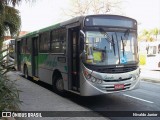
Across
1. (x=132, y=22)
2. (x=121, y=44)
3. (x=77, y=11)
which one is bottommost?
(x=121, y=44)

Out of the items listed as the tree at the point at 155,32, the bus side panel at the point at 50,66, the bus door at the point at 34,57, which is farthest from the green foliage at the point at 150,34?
the bus side panel at the point at 50,66

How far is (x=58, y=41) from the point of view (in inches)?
464

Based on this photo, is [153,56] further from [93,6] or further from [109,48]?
[109,48]

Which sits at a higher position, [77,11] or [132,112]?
[77,11]

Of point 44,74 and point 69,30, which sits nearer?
point 69,30

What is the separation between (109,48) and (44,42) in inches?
190

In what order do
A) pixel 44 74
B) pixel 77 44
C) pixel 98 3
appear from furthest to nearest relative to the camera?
pixel 98 3 → pixel 44 74 → pixel 77 44

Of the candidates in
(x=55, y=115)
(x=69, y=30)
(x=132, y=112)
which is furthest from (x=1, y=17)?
(x=132, y=112)

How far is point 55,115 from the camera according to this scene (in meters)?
7.77

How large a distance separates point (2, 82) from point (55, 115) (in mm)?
2092

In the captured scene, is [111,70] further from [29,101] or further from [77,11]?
[77,11]

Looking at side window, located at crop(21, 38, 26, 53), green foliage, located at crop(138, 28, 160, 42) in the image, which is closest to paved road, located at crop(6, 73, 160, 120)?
side window, located at crop(21, 38, 26, 53)

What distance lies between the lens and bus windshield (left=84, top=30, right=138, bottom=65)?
9.40m

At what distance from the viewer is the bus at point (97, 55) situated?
367 inches
